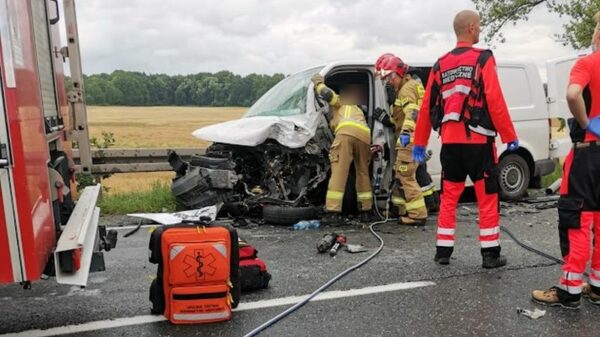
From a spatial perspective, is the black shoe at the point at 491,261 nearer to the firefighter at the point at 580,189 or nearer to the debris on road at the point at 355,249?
the firefighter at the point at 580,189

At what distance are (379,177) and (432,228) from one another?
886mm

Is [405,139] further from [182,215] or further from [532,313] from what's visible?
[532,313]

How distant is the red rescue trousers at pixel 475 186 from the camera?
4.54 metres

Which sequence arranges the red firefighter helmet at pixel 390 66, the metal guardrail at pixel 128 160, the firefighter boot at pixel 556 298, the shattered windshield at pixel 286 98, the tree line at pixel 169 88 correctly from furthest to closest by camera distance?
1. the tree line at pixel 169 88
2. the metal guardrail at pixel 128 160
3. the shattered windshield at pixel 286 98
4. the red firefighter helmet at pixel 390 66
5. the firefighter boot at pixel 556 298

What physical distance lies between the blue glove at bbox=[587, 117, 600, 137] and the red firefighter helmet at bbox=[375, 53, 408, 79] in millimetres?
2977

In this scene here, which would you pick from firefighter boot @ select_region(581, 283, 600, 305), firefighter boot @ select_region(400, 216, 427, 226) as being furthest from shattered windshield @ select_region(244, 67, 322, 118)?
firefighter boot @ select_region(581, 283, 600, 305)

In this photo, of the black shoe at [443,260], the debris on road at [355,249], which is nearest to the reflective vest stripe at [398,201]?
the debris on road at [355,249]

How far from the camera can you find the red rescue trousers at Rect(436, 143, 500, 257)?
4543mm

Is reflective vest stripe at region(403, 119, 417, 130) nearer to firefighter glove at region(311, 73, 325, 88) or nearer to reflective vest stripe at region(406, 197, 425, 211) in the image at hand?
reflective vest stripe at region(406, 197, 425, 211)

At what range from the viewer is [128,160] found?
325 inches

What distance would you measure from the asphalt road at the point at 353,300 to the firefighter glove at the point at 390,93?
195 centimetres

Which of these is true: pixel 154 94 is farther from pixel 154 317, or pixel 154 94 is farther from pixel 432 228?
pixel 154 317

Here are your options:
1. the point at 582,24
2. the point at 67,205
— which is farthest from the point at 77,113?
the point at 582,24

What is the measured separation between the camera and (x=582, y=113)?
356cm
